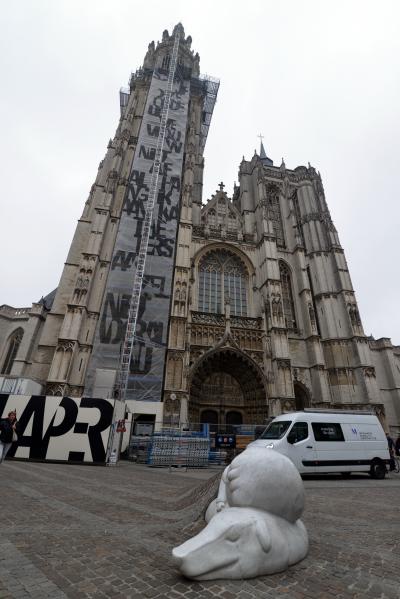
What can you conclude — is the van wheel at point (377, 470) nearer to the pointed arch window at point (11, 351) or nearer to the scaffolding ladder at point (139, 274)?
the scaffolding ladder at point (139, 274)

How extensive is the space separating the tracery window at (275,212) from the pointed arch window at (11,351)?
68.5ft

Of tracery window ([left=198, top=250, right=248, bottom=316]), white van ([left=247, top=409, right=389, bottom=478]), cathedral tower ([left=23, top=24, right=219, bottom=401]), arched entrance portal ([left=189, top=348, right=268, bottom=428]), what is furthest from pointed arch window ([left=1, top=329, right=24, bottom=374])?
white van ([left=247, top=409, right=389, bottom=478])

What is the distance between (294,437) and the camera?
8016 millimetres

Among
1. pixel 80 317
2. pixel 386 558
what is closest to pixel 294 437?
pixel 386 558

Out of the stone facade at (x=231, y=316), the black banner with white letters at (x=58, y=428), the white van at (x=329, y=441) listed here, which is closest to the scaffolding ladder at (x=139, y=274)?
the stone facade at (x=231, y=316)

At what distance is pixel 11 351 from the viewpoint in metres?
20.3

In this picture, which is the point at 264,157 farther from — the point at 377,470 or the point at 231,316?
the point at 377,470

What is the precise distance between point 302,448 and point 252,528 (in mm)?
6939

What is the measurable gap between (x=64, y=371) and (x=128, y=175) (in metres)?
14.9

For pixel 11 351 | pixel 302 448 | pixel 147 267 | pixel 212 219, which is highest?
pixel 212 219

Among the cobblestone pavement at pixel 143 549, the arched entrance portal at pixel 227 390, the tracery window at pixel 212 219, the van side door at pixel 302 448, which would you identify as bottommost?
the cobblestone pavement at pixel 143 549

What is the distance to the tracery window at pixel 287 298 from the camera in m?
20.6

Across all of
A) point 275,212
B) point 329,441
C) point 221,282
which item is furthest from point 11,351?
point 275,212

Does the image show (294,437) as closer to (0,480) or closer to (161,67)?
(0,480)
